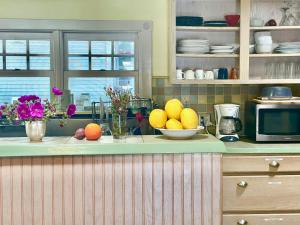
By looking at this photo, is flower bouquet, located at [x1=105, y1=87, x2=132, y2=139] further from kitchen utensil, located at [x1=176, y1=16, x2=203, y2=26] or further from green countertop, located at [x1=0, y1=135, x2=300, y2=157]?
kitchen utensil, located at [x1=176, y1=16, x2=203, y2=26]

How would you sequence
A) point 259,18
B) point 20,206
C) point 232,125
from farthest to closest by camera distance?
point 259,18, point 232,125, point 20,206

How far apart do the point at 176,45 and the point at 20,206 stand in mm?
1766

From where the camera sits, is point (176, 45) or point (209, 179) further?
point (176, 45)

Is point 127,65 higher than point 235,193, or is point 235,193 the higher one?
point 127,65

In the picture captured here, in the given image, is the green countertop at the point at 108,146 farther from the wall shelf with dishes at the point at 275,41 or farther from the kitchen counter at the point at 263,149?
the wall shelf with dishes at the point at 275,41

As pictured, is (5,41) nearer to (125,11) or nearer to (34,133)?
(125,11)

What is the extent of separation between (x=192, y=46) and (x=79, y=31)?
1.03 m

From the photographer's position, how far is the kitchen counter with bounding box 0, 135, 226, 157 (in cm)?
252

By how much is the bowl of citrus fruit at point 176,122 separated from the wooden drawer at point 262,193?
1.58ft

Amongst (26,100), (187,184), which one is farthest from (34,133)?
(187,184)

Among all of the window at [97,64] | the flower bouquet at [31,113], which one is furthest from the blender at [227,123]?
the flower bouquet at [31,113]

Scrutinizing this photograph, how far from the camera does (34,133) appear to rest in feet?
8.66

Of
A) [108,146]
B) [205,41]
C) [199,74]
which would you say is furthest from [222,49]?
[108,146]

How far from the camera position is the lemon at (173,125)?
2777mm
